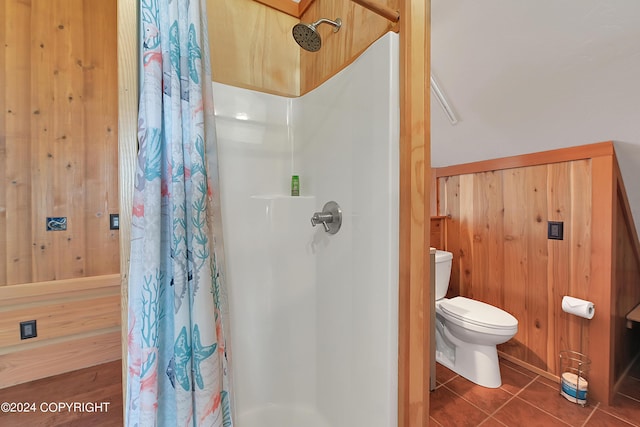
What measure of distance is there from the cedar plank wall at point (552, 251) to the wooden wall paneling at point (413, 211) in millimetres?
1486

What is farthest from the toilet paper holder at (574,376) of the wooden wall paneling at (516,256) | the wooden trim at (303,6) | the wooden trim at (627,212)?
the wooden trim at (303,6)

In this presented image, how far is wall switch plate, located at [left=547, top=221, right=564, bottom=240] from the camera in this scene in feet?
5.60

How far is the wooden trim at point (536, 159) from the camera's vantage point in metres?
1.51

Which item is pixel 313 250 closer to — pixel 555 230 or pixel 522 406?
pixel 522 406

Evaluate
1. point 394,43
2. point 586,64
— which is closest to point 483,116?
point 586,64

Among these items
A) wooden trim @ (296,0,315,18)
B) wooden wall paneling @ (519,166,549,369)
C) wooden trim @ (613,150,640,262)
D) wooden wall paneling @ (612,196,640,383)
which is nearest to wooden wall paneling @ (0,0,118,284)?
wooden trim @ (296,0,315,18)

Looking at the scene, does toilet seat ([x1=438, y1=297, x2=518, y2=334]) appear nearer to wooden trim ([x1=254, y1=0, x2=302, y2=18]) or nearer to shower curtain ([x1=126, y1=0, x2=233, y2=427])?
shower curtain ([x1=126, y1=0, x2=233, y2=427])

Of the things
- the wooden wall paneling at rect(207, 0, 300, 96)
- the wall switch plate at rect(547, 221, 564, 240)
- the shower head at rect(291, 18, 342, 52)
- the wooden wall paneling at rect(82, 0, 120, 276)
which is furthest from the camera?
the wooden wall paneling at rect(82, 0, 120, 276)

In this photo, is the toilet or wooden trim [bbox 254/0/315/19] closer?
wooden trim [bbox 254/0/315/19]

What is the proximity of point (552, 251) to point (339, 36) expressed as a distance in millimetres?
1929

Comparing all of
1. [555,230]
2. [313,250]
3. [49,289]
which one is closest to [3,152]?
[49,289]

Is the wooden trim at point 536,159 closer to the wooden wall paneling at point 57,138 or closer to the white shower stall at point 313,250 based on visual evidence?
the white shower stall at point 313,250

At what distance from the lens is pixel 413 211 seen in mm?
792

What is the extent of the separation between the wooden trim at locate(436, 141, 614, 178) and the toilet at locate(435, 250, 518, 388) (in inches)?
32.7
